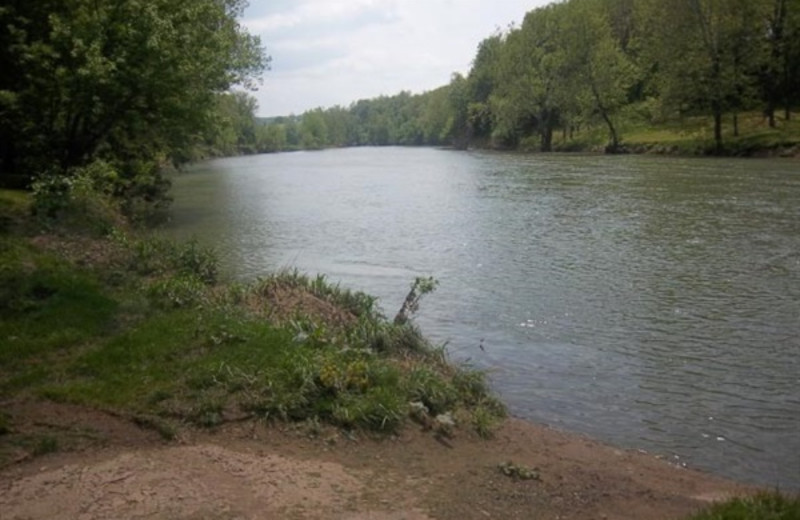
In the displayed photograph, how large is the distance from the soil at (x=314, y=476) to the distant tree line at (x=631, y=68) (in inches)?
1883

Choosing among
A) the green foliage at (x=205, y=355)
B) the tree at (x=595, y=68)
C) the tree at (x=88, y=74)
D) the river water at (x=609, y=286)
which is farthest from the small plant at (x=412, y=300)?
the tree at (x=595, y=68)

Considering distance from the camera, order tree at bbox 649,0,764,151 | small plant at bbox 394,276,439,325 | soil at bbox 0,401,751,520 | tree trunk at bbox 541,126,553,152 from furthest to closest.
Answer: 1. tree trunk at bbox 541,126,553,152
2. tree at bbox 649,0,764,151
3. small plant at bbox 394,276,439,325
4. soil at bbox 0,401,751,520

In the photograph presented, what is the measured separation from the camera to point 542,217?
82.8 feet

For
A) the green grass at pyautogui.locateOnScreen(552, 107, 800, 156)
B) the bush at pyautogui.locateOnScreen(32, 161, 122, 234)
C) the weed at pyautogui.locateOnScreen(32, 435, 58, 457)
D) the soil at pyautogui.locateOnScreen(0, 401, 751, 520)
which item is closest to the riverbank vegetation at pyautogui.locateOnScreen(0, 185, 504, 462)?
the weed at pyautogui.locateOnScreen(32, 435, 58, 457)

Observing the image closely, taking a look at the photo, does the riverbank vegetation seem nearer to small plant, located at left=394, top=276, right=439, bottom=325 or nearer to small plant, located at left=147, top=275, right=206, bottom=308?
small plant, located at left=147, top=275, right=206, bottom=308

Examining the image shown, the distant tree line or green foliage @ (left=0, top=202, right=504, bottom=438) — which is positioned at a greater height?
the distant tree line

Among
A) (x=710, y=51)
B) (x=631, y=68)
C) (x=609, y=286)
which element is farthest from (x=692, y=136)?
(x=609, y=286)

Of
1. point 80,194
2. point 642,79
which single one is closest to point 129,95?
point 80,194

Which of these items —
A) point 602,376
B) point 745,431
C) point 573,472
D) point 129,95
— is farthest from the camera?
point 129,95

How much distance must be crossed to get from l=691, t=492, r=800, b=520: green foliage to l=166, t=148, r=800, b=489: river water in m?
1.79

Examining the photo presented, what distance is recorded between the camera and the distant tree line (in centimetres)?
5128

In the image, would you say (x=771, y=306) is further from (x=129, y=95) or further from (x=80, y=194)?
(x=129, y=95)

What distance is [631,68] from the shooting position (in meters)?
69.8

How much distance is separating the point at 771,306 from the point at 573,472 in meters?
7.76
